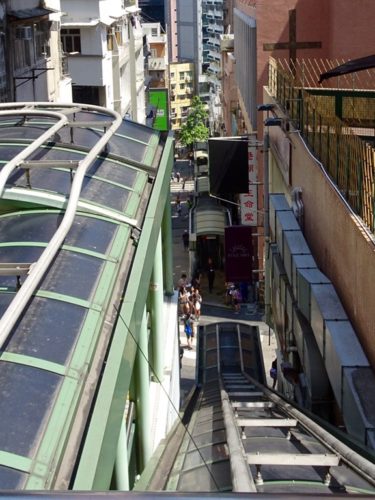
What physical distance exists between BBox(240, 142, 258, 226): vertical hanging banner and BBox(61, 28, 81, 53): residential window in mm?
9855

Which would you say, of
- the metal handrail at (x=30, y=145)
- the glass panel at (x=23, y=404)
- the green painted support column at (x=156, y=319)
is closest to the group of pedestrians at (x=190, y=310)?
the green painted support column at (x=156, y=319)

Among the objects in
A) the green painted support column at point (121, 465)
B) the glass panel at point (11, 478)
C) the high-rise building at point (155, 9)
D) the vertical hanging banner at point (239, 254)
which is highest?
the high-rise building at point (155, 9)

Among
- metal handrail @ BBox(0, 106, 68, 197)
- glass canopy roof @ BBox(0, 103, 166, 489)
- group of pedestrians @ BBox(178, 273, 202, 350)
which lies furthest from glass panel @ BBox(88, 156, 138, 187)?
group of pedestrians @ BBox(178, 273, 202, 350)

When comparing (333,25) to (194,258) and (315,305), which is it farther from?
(315,305)

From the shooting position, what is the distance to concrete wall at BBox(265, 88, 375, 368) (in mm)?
7082

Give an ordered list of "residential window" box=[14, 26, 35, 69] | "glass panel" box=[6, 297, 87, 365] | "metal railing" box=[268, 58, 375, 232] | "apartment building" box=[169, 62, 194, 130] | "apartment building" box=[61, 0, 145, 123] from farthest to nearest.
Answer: "apartment building" box=[169, 62, 194, 130], "apartment building" box=[61, 0, 145, 123], "residential window" box=[14, 26, 35, 69], "metal railing" box=[268, 58, 375, 232], "glass panel" box=[6, 297, 87, 365]

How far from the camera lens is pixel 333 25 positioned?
909 inches

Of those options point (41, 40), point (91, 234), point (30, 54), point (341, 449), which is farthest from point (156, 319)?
point (41, 40)

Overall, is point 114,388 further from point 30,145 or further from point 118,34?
point 118,34

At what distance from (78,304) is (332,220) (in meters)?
4.72

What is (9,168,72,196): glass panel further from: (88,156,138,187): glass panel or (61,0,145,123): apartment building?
(61,0,145,123): apartment building

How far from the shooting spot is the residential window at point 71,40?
31.3 metres

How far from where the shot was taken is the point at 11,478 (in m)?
3.25

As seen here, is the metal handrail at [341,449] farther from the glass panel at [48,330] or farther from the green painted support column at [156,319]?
the green painted support column at [156,319]
